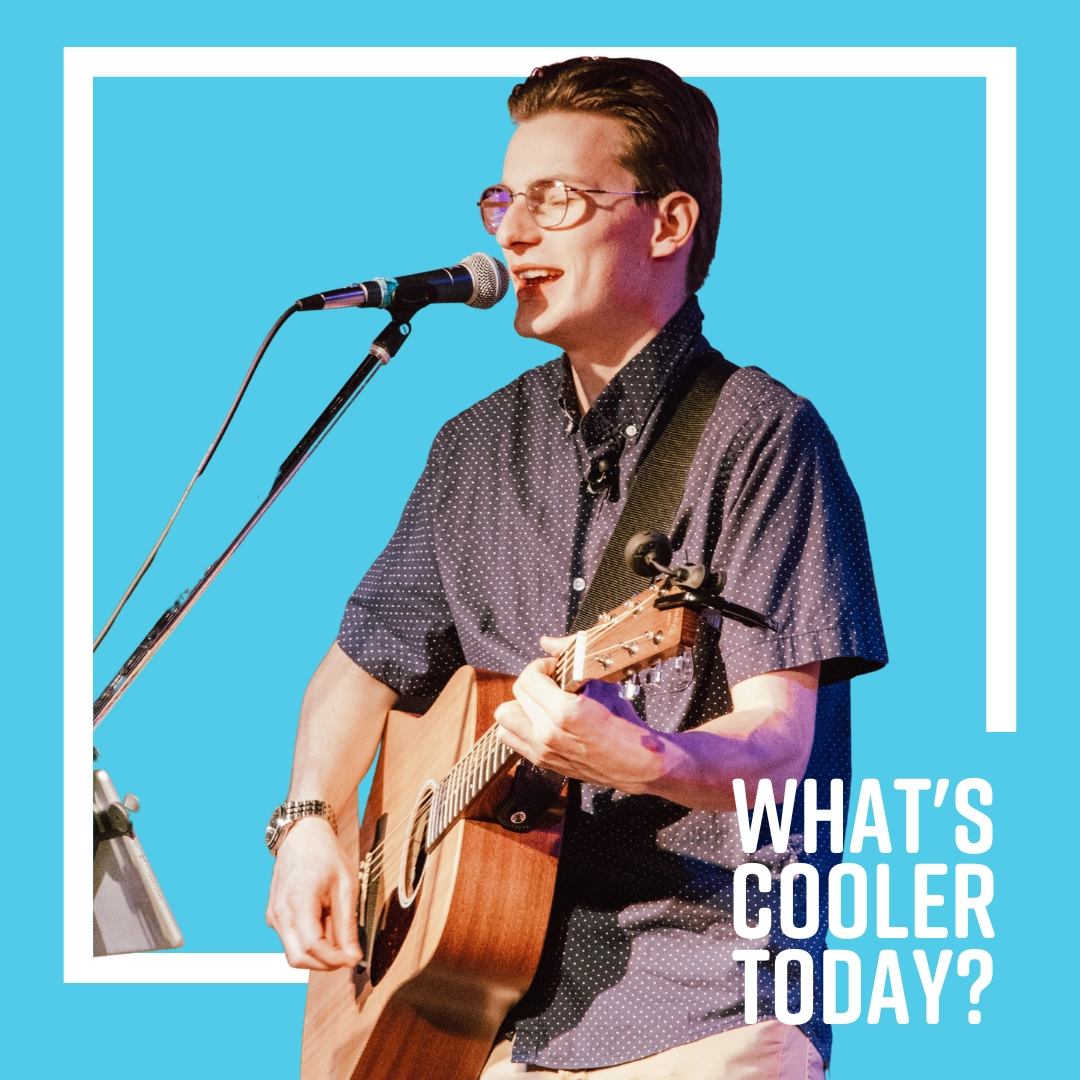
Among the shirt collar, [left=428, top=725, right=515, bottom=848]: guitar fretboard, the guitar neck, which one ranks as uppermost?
the shirt collar

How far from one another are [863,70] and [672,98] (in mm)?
622

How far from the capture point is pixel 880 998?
2617 mm

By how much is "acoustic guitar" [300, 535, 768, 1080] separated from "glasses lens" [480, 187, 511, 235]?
78cm

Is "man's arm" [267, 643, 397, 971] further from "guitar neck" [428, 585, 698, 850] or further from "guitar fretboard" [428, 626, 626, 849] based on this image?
"guitar neck" [428, 585, 698, 850]

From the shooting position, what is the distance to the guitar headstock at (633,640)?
1811 millimetres

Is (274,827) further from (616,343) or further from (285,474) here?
(616,343)

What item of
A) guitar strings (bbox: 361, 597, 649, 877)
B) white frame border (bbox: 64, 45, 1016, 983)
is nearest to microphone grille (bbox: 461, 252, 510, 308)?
white frame border (bbox: 64, 45, 1016, 983)

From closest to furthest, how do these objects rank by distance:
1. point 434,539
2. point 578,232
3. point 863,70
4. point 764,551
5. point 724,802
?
point 724,802
point 764,551
point 578,232
point 434,539
point 863,70

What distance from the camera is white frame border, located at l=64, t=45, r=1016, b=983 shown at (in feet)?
9.75

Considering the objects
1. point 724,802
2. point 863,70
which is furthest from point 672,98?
point 724,802

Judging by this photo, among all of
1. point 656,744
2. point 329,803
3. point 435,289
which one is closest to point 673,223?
point 435,289

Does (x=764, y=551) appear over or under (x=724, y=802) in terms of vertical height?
over

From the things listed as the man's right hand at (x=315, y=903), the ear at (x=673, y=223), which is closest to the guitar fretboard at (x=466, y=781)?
the man's right hand at (x=315, y=903)
